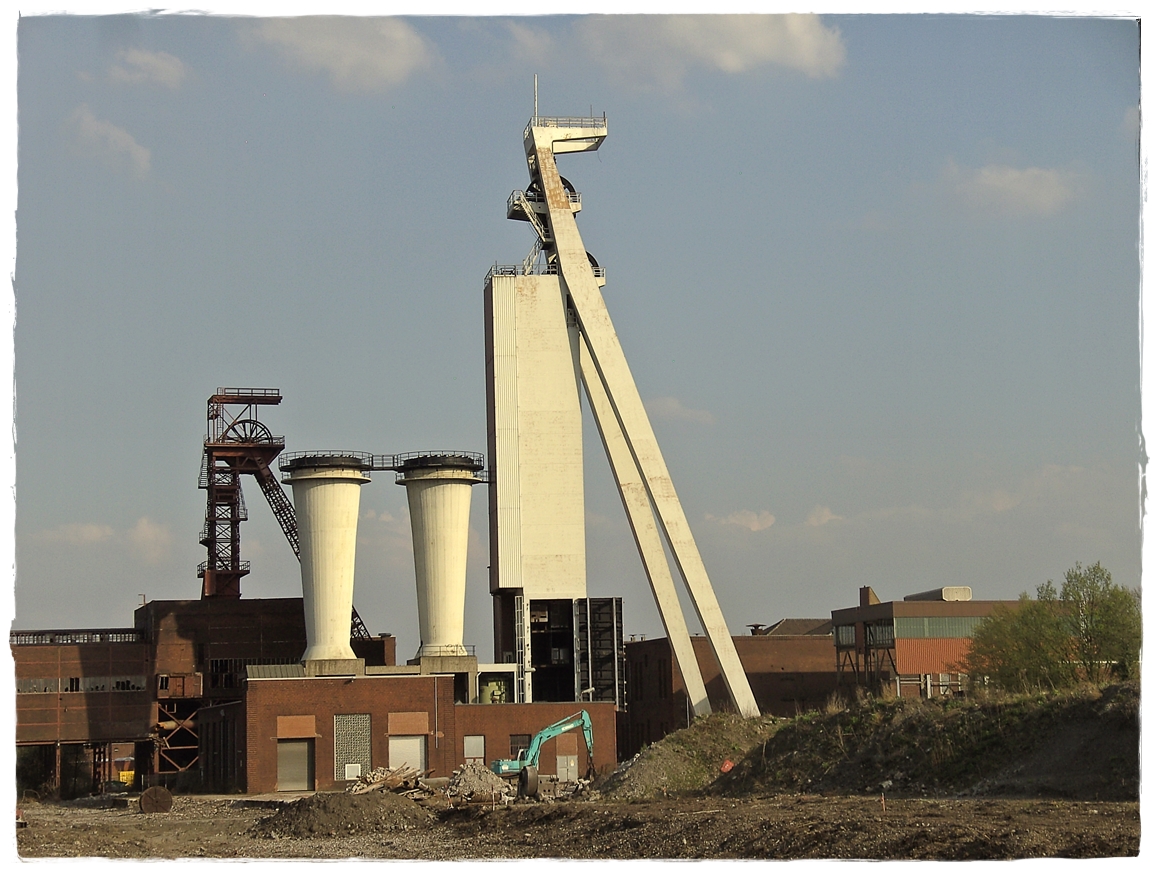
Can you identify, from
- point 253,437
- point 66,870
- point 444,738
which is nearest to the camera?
point 66,870

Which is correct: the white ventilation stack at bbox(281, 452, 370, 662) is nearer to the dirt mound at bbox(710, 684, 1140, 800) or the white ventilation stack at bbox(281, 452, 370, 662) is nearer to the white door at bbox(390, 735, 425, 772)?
the white door at bbox(390, 735, 425, 772)

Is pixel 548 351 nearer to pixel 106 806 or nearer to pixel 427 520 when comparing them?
pixel 427 520

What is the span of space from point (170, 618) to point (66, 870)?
4703 cm

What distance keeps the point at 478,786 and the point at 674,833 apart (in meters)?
15.7

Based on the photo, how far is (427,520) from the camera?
58531 millimetres

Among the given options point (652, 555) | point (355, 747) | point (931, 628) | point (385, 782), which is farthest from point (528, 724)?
point (931, 628)

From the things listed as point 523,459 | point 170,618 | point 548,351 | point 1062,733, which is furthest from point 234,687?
point 1062,733

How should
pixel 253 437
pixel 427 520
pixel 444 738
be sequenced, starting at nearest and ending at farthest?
pixel 444 738, pixel 427 520, pixel 253 437

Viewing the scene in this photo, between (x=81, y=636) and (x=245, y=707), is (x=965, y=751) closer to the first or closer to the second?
(x=245, y=707)

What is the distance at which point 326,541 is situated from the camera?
56.8 meters

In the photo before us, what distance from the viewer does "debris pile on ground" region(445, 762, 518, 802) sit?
38106mm

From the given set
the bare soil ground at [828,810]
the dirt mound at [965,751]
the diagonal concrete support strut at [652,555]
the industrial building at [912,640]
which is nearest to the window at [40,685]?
the bare soil ground at [828,810]

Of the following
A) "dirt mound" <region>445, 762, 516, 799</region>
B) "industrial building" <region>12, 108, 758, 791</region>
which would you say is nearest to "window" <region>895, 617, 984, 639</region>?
"industrial building" <region>12, 108, 758, 791</region>

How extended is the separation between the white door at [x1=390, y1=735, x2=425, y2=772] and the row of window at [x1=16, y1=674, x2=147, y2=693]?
44.9 ft
